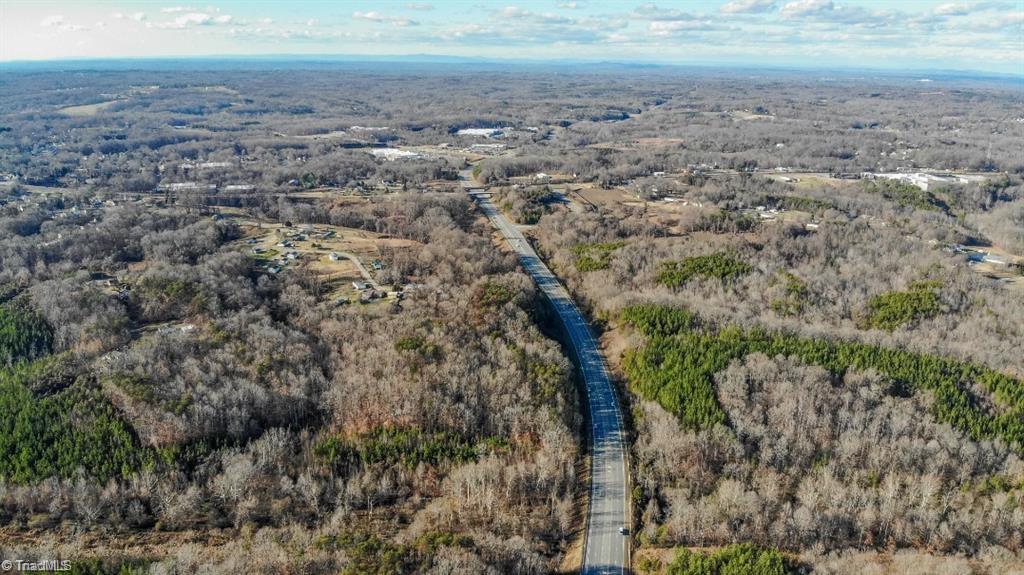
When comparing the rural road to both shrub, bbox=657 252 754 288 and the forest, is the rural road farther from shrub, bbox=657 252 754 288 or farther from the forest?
shrub, bbox=657 252 754 288

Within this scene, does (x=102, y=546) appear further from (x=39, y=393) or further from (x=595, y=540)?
(x=595, y=540)

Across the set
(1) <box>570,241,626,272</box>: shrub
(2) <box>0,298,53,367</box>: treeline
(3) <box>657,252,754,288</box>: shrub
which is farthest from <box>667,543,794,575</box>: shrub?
(2) <box>0,298,53,367</box>: treeline

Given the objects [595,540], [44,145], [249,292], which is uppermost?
Result: [44,145]

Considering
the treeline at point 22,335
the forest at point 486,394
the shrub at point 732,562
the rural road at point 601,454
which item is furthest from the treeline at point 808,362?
the treeline at point 22,335

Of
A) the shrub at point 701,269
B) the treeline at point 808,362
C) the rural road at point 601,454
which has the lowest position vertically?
the rural road at point 601,454

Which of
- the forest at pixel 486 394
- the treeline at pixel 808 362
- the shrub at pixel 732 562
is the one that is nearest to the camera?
the shrub at pixel 732 562

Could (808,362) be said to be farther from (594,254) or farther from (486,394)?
(594,254)

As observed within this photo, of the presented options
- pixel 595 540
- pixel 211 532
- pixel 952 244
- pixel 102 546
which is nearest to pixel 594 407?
pixel 595 540

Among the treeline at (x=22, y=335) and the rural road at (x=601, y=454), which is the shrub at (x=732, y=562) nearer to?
the rural road at (x=601, y=454)
